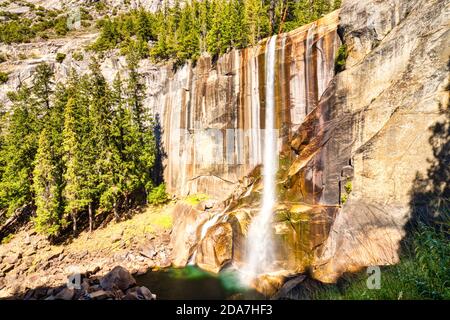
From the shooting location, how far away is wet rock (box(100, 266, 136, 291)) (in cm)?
1327

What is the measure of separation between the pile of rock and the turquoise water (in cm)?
178

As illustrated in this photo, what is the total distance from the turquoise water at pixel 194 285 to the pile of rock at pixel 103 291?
70.2 inches

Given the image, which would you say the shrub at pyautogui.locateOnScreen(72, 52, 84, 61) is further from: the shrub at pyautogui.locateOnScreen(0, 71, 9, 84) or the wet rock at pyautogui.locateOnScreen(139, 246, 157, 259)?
the wet rock at pyautogui.locateOnScreen(139, 246, 157, 259)

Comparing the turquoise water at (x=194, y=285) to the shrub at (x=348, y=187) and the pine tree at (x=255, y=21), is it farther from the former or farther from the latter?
the pine tree at (x=255, y=21)

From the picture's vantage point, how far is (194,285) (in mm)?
15398

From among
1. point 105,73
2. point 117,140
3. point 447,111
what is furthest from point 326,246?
point 105,73

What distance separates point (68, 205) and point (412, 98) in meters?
25.1

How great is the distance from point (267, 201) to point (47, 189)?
60.5ft

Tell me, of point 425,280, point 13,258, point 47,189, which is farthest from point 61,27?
point 425,280

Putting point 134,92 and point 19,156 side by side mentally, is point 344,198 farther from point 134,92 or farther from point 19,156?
point 19,156

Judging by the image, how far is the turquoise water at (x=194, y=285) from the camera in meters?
14.1

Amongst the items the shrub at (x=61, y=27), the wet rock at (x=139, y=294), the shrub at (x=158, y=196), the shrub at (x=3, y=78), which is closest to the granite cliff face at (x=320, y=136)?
the shrub at (x=158, y=196)
